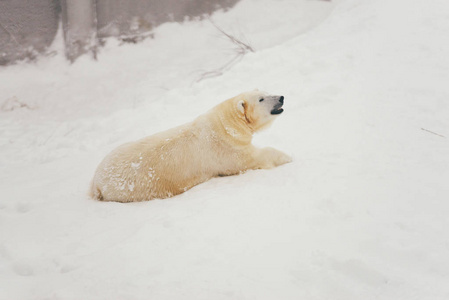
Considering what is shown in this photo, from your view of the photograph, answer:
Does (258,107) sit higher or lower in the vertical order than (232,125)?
higher

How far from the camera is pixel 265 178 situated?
2832mm

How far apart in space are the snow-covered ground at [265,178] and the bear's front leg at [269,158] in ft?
0.48

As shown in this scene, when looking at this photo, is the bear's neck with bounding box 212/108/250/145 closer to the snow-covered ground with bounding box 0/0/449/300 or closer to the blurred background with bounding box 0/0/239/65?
the snow-covered ground with bounding box 0/0/449/300

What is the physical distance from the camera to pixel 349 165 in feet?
8.96

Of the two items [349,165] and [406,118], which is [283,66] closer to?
[406,118]

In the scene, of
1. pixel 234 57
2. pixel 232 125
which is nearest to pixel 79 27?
pixel 234 57

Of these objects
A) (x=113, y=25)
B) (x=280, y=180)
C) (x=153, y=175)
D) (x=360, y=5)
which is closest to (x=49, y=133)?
(x=113, y=25)

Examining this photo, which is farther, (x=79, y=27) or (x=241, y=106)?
(x=79, y=27)

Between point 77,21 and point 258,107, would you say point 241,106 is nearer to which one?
point 258,107

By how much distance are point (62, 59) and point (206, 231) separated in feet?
18.0

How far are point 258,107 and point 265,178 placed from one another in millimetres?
643

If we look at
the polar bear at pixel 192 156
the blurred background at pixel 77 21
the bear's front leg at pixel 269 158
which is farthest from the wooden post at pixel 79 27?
the bear's front leg at pixel 269 158

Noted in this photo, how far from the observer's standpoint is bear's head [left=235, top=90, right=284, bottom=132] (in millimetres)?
3068

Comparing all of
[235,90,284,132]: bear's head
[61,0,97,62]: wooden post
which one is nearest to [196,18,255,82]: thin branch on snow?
[61,0,97,62]: wooden post
